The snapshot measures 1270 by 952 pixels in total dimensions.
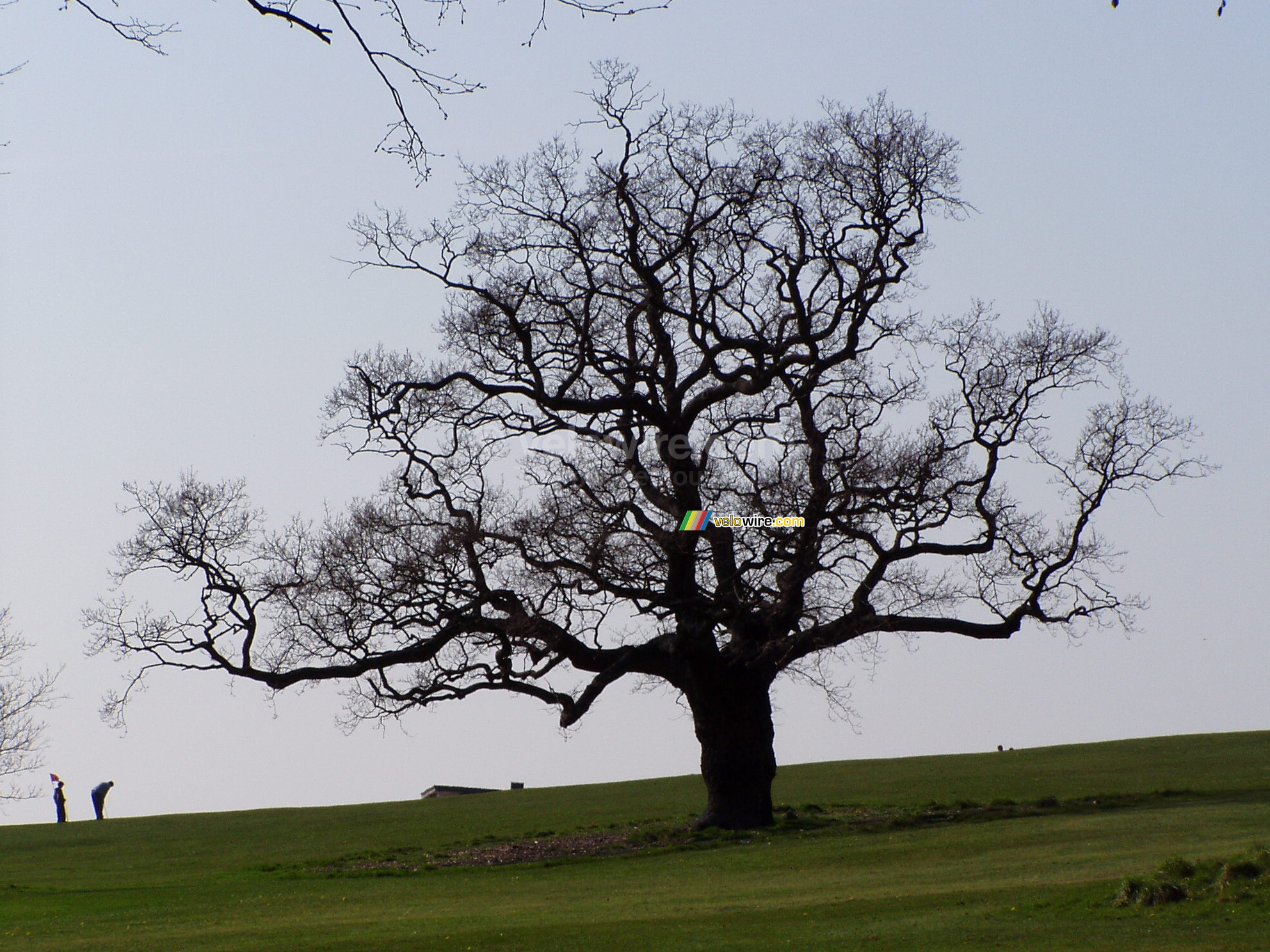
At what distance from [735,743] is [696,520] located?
4.60 metres

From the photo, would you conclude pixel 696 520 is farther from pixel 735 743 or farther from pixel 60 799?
pixel 60 799

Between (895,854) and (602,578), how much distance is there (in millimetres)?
6944

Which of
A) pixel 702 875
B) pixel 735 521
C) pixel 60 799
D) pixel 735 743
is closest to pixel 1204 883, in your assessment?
pixel 702 875

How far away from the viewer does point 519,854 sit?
2491cm

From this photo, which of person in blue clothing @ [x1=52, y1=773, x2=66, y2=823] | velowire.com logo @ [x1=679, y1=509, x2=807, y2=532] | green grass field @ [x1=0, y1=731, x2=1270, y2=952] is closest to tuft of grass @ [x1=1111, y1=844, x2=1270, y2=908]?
green grass field @ [x1=0, y1=731, x2=1270, y2=952]

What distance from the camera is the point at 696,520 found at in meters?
25.2

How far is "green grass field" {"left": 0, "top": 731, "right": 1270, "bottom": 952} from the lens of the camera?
537 inches

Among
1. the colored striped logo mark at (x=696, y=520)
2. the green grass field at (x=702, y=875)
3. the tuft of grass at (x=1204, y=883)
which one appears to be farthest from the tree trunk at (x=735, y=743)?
the tuft of grass at (x=1204, y=883)

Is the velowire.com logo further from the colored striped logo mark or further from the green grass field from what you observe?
the green grass field

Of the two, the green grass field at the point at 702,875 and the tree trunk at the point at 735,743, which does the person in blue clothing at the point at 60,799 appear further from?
the tree trunk at the point at 735,743

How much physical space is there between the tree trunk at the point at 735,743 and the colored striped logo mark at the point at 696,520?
302 centimetres

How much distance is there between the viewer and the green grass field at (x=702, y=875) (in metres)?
13.6

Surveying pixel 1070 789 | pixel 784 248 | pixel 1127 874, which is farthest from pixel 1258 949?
pixel 1070 789

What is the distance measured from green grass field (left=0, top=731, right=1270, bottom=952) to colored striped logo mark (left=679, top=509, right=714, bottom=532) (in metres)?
5.89
